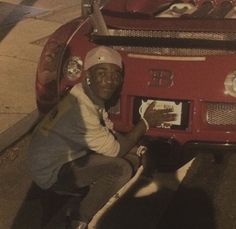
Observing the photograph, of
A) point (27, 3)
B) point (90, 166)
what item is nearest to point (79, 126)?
point (90, 166)

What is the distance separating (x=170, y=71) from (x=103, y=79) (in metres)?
0.75

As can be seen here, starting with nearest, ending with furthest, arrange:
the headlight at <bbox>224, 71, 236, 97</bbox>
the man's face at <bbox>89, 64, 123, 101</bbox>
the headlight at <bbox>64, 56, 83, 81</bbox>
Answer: the man's face at <bbox>89, 64, 123, 101</bbox> → the headlight at <bbox>224, 71, 236, 97</bbox> → the headlight at <bbox>64, 56, 83, 81</bbox>

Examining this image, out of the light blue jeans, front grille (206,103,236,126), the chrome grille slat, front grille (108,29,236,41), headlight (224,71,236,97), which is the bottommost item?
the light blue jeans

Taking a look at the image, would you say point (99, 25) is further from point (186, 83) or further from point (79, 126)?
point (79, 126)

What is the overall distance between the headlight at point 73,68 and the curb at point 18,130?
2.94ft

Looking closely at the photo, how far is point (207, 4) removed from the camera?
4969 millimetres

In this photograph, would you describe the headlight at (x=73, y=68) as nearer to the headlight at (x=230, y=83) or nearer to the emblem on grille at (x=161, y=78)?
the emblem on grille at (x=161, y=78)

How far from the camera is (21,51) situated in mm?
7113

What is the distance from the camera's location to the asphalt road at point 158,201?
371cm

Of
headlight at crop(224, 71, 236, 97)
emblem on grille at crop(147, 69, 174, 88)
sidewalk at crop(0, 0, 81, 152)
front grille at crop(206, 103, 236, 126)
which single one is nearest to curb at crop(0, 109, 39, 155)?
sidewalk at crop(0, 0, 81, 152)

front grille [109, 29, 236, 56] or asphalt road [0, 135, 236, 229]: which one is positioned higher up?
front grille [109, 29, 236, 56]

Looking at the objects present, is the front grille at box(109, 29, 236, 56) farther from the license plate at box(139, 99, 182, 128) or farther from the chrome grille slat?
the license plate at box(139, 99, 182, 128)

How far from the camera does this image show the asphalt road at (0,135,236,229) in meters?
3.71

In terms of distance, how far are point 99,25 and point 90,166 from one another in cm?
119
